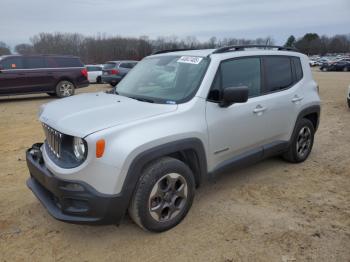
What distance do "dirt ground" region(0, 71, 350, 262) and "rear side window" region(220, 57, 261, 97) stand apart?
4.26 feet

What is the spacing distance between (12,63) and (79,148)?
11.4 meters

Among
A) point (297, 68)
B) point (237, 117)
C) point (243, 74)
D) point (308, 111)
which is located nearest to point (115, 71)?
point (297, 68)

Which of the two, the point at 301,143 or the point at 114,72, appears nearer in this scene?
the point at 301,143

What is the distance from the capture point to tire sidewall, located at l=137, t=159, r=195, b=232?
9.99 feet

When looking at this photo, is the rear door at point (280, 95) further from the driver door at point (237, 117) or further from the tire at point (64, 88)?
the tire at point (64, 88)

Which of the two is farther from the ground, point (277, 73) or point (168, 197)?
point (277, 73)

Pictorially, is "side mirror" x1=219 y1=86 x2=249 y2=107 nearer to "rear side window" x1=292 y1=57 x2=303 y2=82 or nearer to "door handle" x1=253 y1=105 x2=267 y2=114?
"door handle" x1=253 y1=105 x2=267 y2=114

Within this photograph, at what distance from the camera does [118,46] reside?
65562 millimetres

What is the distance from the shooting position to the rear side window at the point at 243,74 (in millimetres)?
3877

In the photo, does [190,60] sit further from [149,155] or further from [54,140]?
[54,140]

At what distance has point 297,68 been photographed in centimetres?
506

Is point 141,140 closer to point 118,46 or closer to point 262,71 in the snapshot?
point 262,71

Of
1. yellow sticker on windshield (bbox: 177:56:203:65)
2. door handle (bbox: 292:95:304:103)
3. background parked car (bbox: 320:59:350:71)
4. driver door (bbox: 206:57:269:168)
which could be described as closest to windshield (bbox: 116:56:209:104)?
yellow sticker on windshield (bbox: 177:56:203:65)

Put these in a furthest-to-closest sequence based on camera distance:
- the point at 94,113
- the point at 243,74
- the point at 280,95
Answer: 1. the point at 280,95
2. the point at 243,74
3. the point at 94,113
